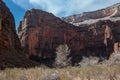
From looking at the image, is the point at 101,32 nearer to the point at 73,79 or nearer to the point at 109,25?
the point at 109,25

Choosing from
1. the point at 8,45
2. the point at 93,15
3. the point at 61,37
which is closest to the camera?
the point at 8,45

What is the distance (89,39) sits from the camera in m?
91.2

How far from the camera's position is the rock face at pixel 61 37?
83.1 meters

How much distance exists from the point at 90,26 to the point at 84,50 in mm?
9117

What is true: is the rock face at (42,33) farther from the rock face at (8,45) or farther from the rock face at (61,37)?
the rock face at (8,45)

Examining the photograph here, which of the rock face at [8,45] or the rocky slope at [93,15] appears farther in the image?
the rocky slope at [93,15]

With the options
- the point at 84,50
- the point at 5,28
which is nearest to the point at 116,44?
the point at 84,50

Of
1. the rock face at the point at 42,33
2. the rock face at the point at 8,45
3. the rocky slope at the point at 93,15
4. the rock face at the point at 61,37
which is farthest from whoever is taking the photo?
the rocky slope at the point at 93,15

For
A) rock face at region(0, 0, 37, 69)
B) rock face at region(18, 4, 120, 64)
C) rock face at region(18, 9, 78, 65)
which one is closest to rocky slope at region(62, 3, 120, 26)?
rock face at region(18, 4, 120, 64)

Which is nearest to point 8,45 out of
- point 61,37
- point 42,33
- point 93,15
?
point 42,33

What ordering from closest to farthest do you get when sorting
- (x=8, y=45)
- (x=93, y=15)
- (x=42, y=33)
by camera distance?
(x=8, y=45) → (x=42, y=33) → (x=93, y=15)

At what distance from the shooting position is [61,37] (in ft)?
288

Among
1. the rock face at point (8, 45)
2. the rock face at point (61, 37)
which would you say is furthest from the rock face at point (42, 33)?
the rock face at point (8, 45)

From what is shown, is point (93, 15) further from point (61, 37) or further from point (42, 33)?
point (42, 33)
